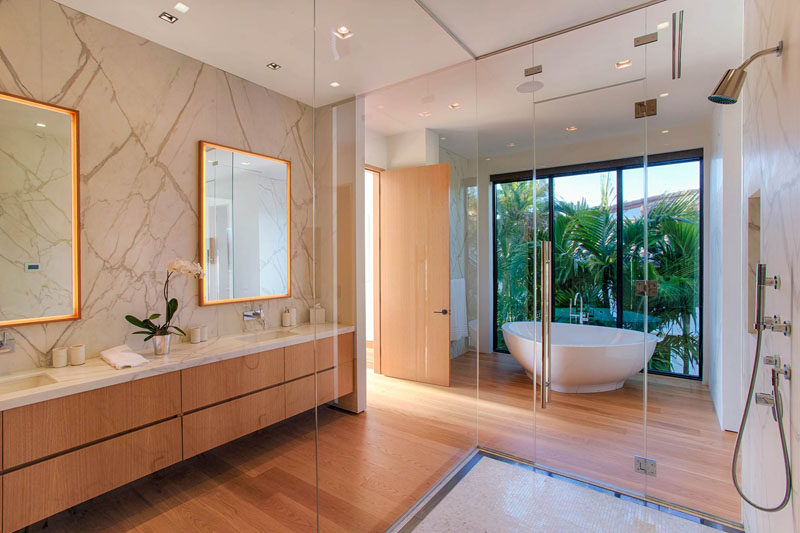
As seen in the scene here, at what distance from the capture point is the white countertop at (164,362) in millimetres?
1677

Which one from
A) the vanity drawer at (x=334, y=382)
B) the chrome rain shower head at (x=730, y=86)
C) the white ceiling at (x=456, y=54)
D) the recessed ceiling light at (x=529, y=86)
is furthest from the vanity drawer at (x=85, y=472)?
the recessed ceiling light at (x=529, y=86)

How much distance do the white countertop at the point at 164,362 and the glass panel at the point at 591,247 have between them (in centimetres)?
155

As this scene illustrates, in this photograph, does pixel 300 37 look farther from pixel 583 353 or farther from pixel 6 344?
pixel 583 353

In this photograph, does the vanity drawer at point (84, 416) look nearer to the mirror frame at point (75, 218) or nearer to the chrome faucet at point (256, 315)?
the mirror frame at point (75, 218)

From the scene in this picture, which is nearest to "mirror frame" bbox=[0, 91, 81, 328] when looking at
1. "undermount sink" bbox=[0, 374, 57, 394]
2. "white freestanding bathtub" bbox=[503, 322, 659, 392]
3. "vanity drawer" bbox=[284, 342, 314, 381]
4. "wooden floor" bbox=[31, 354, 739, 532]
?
"undermount sink" bbox=[0, 374, 57, 394]

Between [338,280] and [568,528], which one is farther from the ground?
[338,280]

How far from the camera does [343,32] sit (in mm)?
2047

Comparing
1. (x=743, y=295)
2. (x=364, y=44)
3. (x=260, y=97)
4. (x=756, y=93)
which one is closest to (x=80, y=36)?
(x=260, y=97)

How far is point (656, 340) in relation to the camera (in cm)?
226

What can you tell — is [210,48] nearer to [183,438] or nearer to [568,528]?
[183,438]

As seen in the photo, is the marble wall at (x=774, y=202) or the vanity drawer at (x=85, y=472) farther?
the vanity drawer at (x=85, y=472)

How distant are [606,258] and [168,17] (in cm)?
298

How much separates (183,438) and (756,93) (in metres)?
3.37

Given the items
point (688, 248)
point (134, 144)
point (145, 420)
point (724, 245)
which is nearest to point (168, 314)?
point (145, 420)
